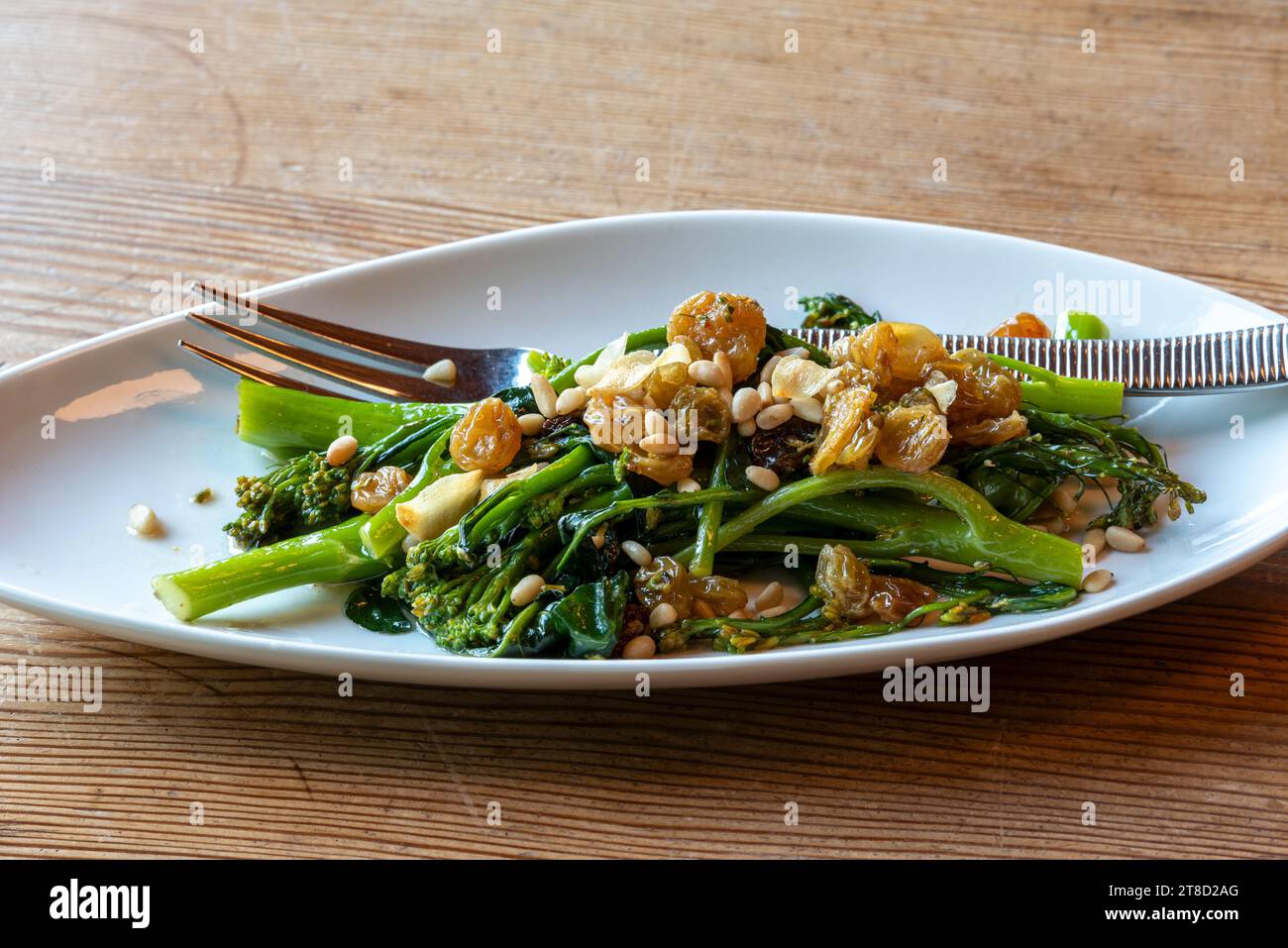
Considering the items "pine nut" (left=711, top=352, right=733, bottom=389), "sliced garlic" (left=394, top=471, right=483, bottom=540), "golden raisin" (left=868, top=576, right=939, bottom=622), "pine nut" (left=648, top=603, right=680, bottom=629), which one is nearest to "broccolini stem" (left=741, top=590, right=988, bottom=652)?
"golden raisin" (left=868, top=576, right=939, bottom=622)

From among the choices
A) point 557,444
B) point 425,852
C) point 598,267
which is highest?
point 598,267

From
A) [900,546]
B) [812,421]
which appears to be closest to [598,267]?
[812,421]

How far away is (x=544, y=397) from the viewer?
3.57m

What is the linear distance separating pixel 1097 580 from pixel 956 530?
15.6 inches

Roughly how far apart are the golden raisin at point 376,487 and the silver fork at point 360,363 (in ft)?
1.64

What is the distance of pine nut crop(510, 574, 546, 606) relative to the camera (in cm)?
318

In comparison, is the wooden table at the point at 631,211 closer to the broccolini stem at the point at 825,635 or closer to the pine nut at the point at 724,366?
the broccolini stem at the point at 825,635

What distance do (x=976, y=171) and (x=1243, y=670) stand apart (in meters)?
3.13

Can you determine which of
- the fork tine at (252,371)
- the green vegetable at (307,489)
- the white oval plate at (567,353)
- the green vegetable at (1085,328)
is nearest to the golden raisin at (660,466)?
the white oval plate at (567,353)

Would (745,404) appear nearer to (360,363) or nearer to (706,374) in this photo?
(706,374)

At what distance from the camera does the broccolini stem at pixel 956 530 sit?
10.6 feet

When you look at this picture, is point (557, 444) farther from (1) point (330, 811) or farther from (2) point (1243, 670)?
(2) point (1243, 670)

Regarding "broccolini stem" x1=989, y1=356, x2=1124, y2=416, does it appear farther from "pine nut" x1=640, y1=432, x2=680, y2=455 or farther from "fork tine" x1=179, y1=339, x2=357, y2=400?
"fork tine" x1=179, y1=339, x2=357, y2=400

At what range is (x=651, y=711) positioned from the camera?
3.16m
